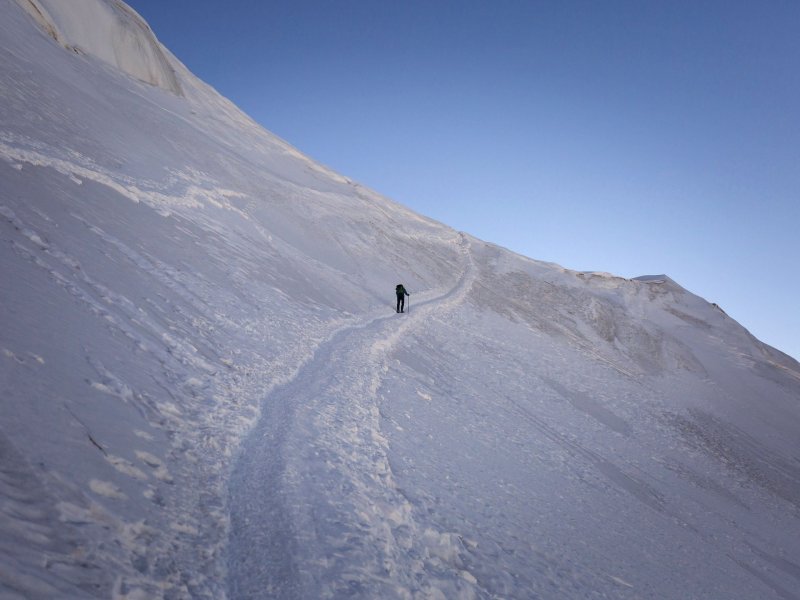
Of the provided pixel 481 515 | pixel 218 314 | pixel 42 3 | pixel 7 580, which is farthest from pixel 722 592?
pixel 42 3

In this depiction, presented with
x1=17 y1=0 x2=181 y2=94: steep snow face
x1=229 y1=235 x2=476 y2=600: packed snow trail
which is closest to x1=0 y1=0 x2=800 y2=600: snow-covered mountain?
x1=229 y1=235 x2=476 y2=600: packed snow trail

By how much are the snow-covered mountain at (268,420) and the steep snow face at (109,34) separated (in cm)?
29

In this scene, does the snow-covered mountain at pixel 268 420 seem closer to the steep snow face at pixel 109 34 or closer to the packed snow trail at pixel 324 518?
the packed snow trail at pixel 324 518

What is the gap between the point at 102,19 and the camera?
3406 cm

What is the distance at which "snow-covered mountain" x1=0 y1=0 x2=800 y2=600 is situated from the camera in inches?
207

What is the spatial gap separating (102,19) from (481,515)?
4561 cm

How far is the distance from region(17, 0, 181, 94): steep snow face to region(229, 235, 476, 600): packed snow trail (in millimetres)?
34163

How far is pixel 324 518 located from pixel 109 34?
44110 mm

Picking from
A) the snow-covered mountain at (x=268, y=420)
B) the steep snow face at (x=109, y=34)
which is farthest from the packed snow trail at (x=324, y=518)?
the steep snow face at (x=109, y=34)

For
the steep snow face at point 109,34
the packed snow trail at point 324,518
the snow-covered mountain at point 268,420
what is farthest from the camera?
the steep snow face at point 109,34

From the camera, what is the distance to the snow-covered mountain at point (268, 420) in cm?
525

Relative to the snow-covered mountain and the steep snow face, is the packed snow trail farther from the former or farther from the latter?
the steep snow face

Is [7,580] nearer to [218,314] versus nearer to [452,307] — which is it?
[218,314]

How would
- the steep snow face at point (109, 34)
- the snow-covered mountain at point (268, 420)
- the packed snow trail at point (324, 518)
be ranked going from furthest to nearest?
the steep snow face at point (109, 34)
the packed snow trail at point (324, 518)
the snow-covered mountain at point (268, 420)
